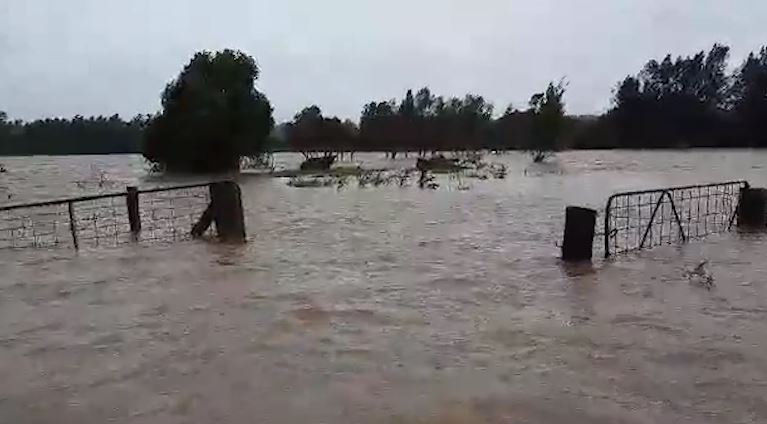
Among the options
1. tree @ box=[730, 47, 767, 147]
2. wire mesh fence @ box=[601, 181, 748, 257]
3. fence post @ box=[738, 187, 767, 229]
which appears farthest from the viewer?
tree @ box=[730, 47, 767, 147]

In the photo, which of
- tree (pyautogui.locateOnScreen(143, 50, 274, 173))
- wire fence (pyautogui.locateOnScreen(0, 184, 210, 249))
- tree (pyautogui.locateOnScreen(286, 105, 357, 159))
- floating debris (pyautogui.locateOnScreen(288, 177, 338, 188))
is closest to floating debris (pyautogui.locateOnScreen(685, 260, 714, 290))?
wire fence (pyautogui.locateOnScreen(0, 184, 210, 249))

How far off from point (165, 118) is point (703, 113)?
232 feet

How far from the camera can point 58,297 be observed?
10578 millimetres

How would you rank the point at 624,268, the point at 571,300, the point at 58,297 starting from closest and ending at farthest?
the point at 571,300
the point at 58,297
the point at 624,268

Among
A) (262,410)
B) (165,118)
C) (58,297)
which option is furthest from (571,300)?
(165,118)

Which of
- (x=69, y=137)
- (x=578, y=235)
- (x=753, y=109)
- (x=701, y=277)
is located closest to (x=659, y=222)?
(x=578, y=235)

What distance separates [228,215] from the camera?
49.5ft

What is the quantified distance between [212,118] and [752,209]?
4094cm

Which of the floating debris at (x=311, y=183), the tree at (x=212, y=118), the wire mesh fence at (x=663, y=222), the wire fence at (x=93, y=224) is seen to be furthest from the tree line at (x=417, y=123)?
the wire mesh fence at (x=663, y=222)

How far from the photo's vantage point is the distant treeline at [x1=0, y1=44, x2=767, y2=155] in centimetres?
7506

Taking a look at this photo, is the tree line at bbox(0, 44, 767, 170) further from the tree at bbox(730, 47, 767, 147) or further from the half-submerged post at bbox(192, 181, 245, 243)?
the half-submerged post at bbox(192, 181, 245, 243)

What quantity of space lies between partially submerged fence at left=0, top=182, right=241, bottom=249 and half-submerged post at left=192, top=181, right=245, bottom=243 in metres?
0.04

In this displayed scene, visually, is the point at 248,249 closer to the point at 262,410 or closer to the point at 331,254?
the point at 331,254

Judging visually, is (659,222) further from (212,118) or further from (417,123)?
(417,123)
